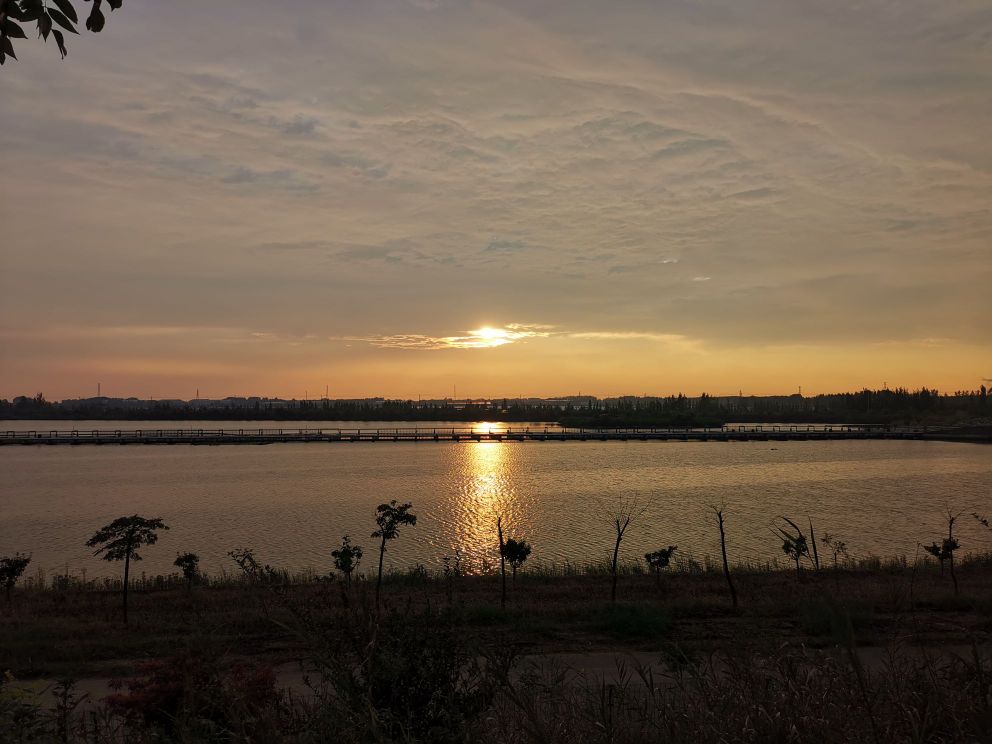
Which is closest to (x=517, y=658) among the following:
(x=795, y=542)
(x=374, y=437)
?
(x=795, y=542)

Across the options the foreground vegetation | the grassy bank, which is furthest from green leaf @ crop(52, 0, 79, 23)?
the grassy bank

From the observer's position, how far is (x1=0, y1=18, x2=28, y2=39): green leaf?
3.69 m

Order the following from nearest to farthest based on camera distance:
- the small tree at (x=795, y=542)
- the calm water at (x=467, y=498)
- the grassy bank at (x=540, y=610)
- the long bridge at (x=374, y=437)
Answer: the small tree at (x=795, y=542) < the grassy bank at (x=540, y=610) < the calm water at (x=467, y=498) < the long bridge at (x=374, y=437)

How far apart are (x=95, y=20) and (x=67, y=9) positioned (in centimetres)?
18

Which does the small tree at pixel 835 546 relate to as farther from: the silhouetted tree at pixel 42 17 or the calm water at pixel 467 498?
the silhouetted tree at pixel 42 17

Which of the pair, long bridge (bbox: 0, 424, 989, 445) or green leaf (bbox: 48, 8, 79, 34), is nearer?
green leaf (bbox: 48, 8, 79, 34)

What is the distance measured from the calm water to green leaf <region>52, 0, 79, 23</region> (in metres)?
22.1

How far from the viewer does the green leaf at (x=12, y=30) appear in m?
3.69

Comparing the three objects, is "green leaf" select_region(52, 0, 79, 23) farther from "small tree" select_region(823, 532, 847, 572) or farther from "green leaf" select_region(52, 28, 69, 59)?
"small tree" select_region(823, 532, 847, 572)

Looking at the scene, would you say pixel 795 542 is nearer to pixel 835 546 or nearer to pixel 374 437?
pixel 835 546

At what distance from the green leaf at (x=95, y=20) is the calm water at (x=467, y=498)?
2208 cm

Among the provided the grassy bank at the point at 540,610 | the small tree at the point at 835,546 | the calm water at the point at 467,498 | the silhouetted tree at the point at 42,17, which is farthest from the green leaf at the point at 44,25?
the calm water at the point at 467,498

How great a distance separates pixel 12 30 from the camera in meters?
3.79

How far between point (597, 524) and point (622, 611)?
26212 mm
